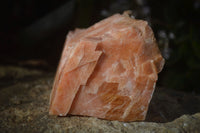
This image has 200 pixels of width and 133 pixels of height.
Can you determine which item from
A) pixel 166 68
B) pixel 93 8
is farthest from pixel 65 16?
pixel 166 68

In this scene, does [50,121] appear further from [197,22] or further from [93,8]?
[197,22]

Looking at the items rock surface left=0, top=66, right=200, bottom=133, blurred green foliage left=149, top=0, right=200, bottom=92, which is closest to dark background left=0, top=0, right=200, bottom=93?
blurred green foliage left=149, top=0, right=200, bottom=92

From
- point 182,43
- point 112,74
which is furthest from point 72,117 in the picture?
point 182,43

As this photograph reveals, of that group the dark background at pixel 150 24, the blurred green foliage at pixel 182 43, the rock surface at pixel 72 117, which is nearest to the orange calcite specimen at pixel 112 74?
the rock surface at pixel 72 117

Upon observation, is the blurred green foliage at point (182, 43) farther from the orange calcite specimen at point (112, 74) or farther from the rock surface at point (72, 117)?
the orange calcite specimen at point (112, 74)

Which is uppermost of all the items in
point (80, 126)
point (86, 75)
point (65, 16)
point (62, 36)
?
point (86, 75)
